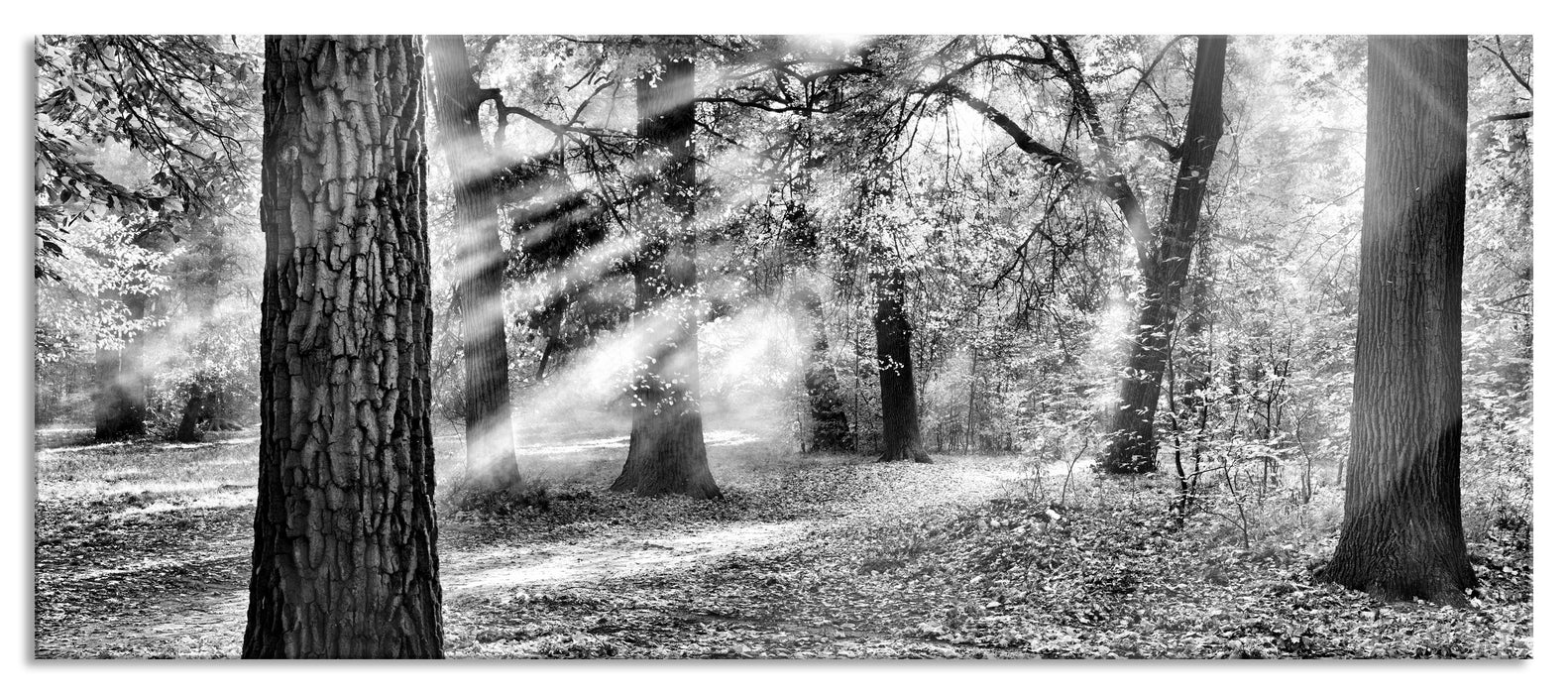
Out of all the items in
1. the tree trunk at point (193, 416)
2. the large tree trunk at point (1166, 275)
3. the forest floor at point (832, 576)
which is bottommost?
the forest floor at point (832, 576)

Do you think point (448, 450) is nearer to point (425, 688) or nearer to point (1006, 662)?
point (425, 688)

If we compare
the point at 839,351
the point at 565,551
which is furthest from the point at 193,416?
the point at 839,351

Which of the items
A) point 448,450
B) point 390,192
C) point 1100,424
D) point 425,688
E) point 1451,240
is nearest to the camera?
point 390,192

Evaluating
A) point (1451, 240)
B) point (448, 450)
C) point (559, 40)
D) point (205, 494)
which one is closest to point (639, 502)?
point (448, 450)

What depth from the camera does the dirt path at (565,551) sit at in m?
3.57

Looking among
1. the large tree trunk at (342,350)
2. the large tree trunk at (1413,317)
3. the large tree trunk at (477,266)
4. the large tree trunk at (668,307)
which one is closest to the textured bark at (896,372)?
the large tree trunk at (668,307)

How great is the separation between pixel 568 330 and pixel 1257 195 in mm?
4070

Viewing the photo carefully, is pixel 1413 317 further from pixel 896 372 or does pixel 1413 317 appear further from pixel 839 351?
pixel 839 351

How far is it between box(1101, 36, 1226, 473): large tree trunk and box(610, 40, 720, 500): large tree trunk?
243 centimetres

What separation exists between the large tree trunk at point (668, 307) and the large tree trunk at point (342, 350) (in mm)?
2581

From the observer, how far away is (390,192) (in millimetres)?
2277

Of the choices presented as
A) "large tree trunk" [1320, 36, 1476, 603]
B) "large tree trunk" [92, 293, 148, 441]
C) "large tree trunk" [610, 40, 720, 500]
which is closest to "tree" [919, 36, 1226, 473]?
"large tree trunk" [1320, 36, 1476, 603]

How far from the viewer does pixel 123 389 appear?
4363 millimetres

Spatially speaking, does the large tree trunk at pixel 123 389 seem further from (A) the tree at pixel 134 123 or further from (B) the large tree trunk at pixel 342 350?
(B) the large tree trunk at pixel 342 350
